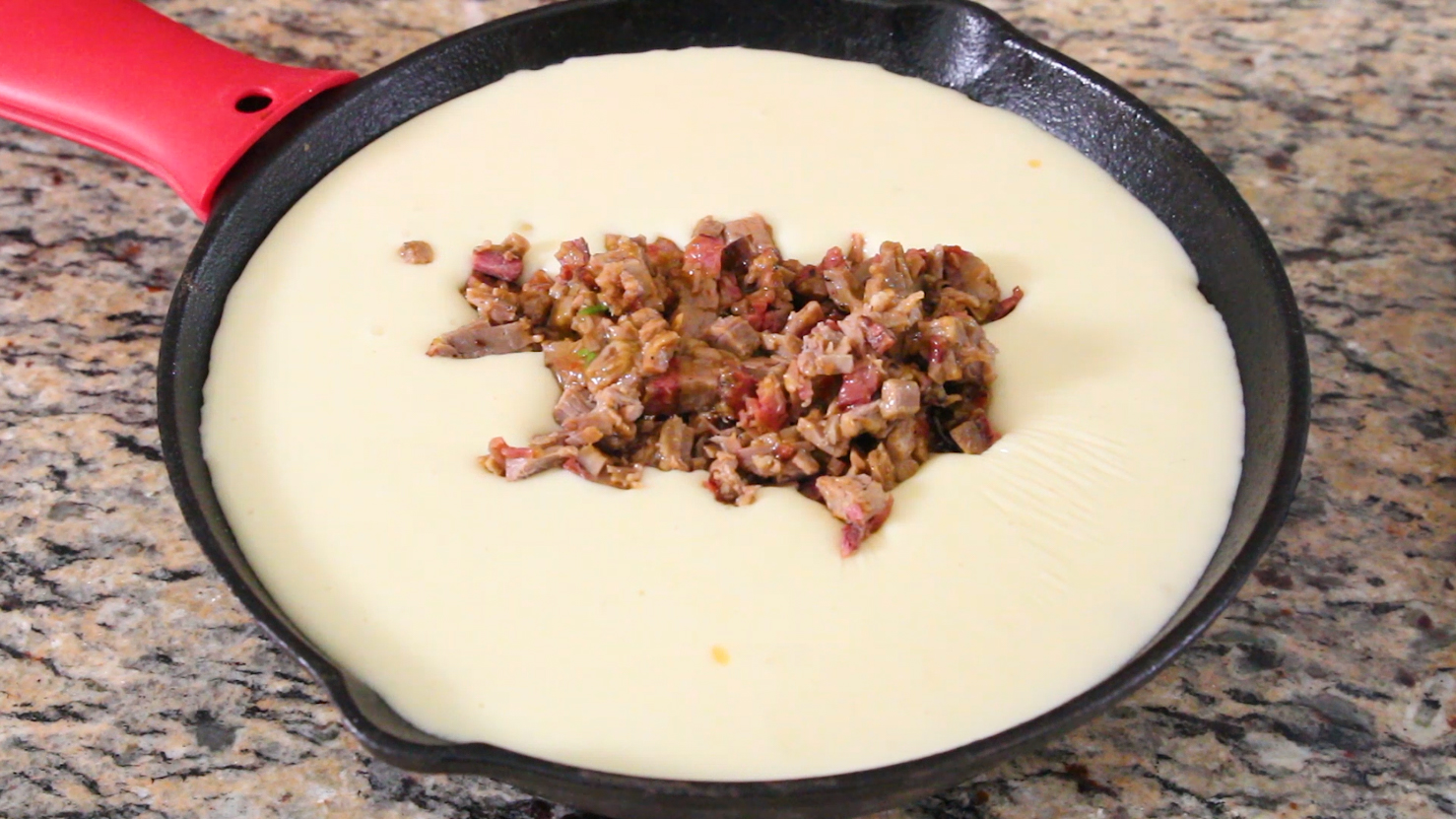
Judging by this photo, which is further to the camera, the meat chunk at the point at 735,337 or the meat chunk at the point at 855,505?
the meat chunk at the point at 735,337

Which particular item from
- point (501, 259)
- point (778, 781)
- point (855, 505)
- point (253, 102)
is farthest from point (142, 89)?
point (778, 781)

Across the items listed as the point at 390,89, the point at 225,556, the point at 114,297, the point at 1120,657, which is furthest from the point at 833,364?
the point at 114,297

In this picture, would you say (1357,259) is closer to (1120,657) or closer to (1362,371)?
(1362,371)

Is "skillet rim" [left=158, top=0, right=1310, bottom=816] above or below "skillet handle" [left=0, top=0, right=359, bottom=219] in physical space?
below

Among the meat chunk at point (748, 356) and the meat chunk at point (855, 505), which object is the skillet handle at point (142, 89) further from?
the meat chunk at point (855, 505)

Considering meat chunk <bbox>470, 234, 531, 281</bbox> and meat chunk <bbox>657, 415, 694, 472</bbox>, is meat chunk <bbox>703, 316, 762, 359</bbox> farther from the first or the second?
meat chunk <bbox>470, 234, 531, 281</bbox>

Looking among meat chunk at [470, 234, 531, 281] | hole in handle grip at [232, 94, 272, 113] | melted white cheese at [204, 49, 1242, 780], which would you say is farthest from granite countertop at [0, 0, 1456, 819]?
meat chunk at [470, 234, 531, 281]

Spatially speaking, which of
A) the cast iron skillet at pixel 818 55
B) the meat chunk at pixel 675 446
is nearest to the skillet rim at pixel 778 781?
the cast iron skillet at pixel 818 55
